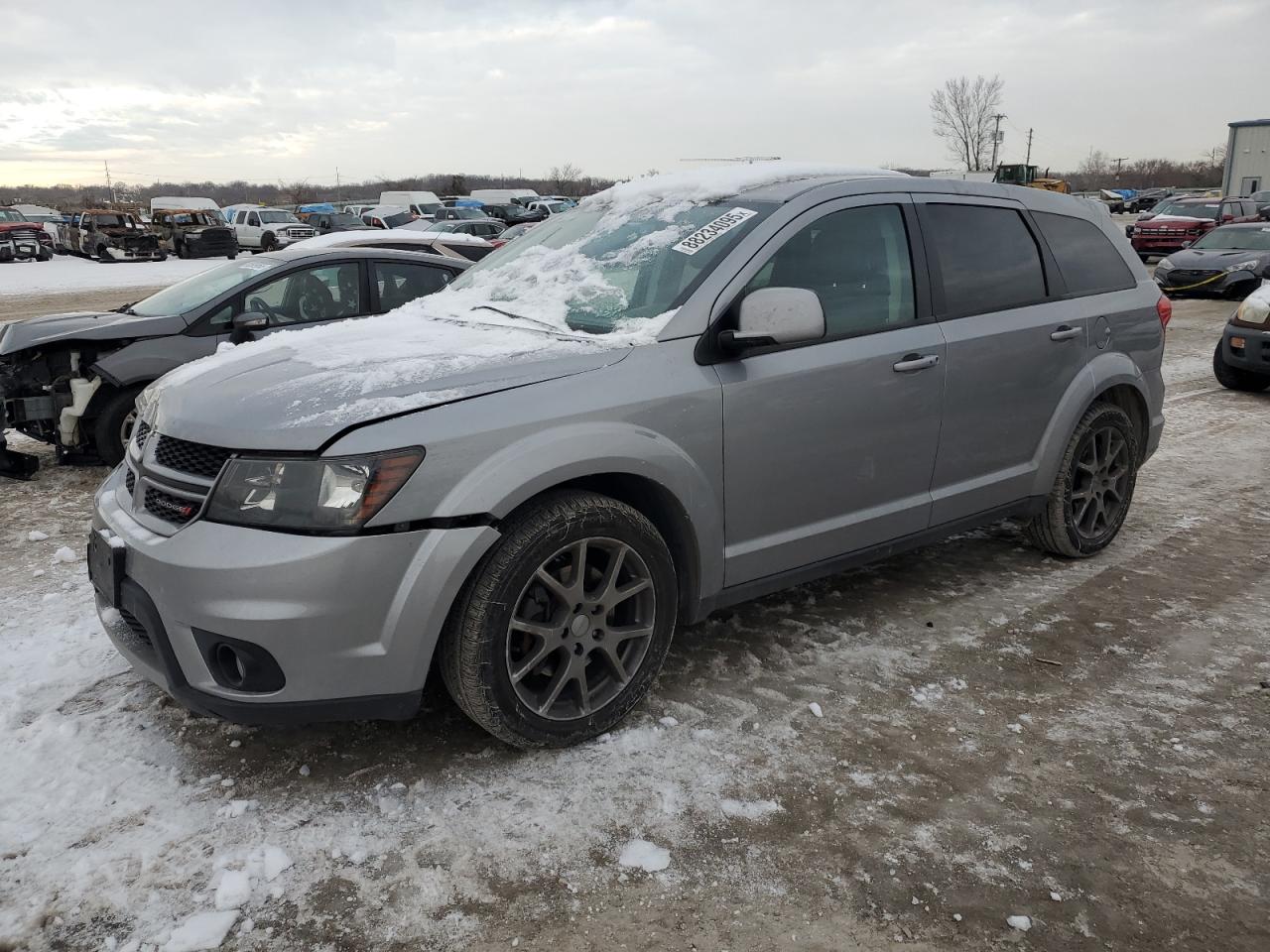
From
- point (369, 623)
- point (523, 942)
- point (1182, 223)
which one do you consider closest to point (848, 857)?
point (523, 942)

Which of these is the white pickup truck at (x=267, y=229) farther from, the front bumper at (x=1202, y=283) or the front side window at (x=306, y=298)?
the front side window at (x=306, y=298)

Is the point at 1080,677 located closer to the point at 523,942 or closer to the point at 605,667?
the point at 605,667

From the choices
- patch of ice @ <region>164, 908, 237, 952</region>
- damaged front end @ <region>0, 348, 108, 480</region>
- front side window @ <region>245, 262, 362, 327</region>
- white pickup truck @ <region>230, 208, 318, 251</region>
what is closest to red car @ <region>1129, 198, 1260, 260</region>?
front side window @ <region>245, 262, 362, 327</region>

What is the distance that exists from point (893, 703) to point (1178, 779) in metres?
0.88

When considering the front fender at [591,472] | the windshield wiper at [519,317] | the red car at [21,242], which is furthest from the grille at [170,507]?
the red car at [21,242]

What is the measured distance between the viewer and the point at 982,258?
4.17m

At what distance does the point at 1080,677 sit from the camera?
3.63m

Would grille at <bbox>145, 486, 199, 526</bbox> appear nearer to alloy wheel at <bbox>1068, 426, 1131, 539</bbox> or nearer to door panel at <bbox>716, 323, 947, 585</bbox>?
door panel at <bbox>716, 323, 947, 585</bbox>

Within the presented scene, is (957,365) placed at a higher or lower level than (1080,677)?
higher

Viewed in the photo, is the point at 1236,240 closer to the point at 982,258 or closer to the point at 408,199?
the point at 982,258

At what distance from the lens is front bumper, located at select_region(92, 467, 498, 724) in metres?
2.56

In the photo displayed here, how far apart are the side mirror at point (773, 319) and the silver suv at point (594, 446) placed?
10mm

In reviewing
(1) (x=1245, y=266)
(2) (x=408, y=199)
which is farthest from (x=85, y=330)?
(2) (x=408, y=199)

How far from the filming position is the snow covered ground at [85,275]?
2182 cm
